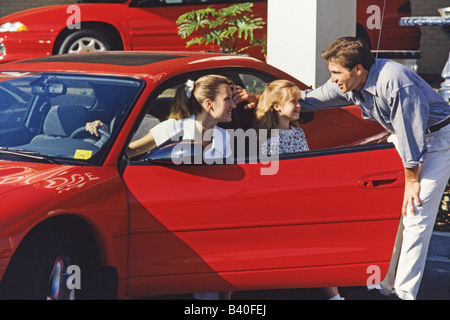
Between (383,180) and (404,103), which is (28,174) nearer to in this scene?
(383,180)

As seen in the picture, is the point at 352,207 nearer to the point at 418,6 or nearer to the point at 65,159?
the point at 65,159

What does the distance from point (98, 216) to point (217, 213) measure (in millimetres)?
589

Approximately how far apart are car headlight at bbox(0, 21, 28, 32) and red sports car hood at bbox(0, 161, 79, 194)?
27.2 ft

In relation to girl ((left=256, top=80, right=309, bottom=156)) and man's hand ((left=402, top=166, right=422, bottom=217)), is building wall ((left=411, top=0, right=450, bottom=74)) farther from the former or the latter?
man's hand ((left=402, top=166, right=422, bottom=217))

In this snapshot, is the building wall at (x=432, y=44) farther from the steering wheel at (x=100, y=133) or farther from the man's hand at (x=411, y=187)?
the steering wheel at (x=100, y=133)

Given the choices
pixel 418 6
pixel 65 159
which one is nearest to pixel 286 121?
pixel 65 159

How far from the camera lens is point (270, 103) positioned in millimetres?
4465

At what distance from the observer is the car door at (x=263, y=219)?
366 cm

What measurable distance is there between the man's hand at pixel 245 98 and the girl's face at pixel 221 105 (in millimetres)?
367

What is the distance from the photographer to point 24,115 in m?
4.26

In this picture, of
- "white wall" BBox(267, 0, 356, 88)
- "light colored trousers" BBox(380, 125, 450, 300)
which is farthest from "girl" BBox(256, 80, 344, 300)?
"white wall" BBox(267, 0, 356, 88)

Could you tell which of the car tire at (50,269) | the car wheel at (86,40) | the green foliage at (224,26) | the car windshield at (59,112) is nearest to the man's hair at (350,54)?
the car windshield at (59,112)

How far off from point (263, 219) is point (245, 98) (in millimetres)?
1024

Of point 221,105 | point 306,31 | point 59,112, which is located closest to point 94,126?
point 59,112
